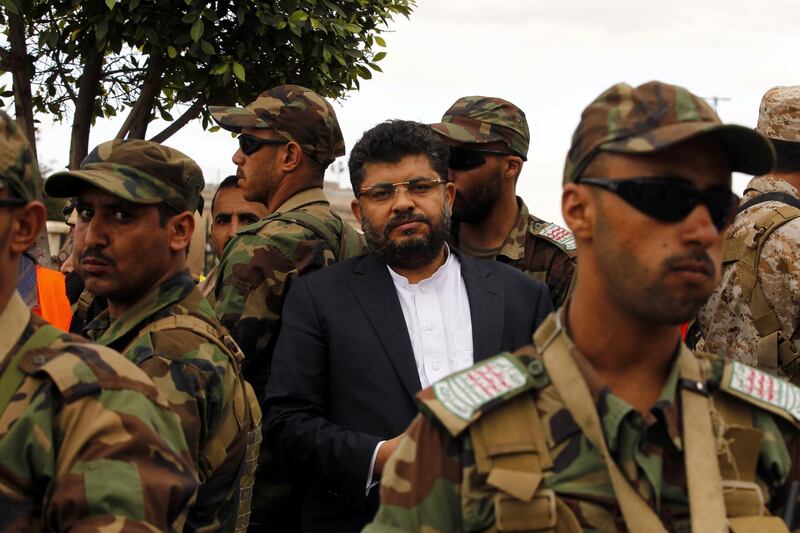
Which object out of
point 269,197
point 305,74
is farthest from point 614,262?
point 305,74

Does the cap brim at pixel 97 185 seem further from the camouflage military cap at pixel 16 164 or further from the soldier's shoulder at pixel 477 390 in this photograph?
the soldier's shoulder at pixel 477 390

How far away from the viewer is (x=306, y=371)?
4.10 meters

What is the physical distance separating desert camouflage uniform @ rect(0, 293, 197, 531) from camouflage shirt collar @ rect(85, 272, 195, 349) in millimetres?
977

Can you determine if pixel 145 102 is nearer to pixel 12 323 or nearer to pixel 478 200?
pixel 478 200

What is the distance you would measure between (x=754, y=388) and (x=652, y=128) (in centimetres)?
57

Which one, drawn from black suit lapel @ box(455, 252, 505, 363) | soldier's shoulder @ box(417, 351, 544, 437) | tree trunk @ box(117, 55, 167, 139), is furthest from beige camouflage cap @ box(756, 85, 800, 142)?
tree trunk @ box(117, 55, 167, 139)

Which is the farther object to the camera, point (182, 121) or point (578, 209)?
point (182, 121)

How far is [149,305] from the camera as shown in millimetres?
3662

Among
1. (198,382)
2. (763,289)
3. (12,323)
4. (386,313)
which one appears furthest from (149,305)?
(763,289)

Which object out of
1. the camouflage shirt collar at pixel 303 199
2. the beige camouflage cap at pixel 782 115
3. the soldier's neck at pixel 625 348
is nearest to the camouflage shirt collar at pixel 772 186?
the beige camouflage cap at pixel 782 115

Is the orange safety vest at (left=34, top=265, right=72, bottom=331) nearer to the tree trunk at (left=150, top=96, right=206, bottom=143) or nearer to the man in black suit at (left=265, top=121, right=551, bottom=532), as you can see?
the man in black suit at (left=265, top=121, right=551, bottom=532)

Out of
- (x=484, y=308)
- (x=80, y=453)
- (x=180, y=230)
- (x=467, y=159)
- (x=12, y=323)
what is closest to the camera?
(x=80, y=453)

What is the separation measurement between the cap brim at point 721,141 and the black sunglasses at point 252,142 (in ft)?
9.48

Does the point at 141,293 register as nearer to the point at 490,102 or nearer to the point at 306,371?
the point at 306,371
